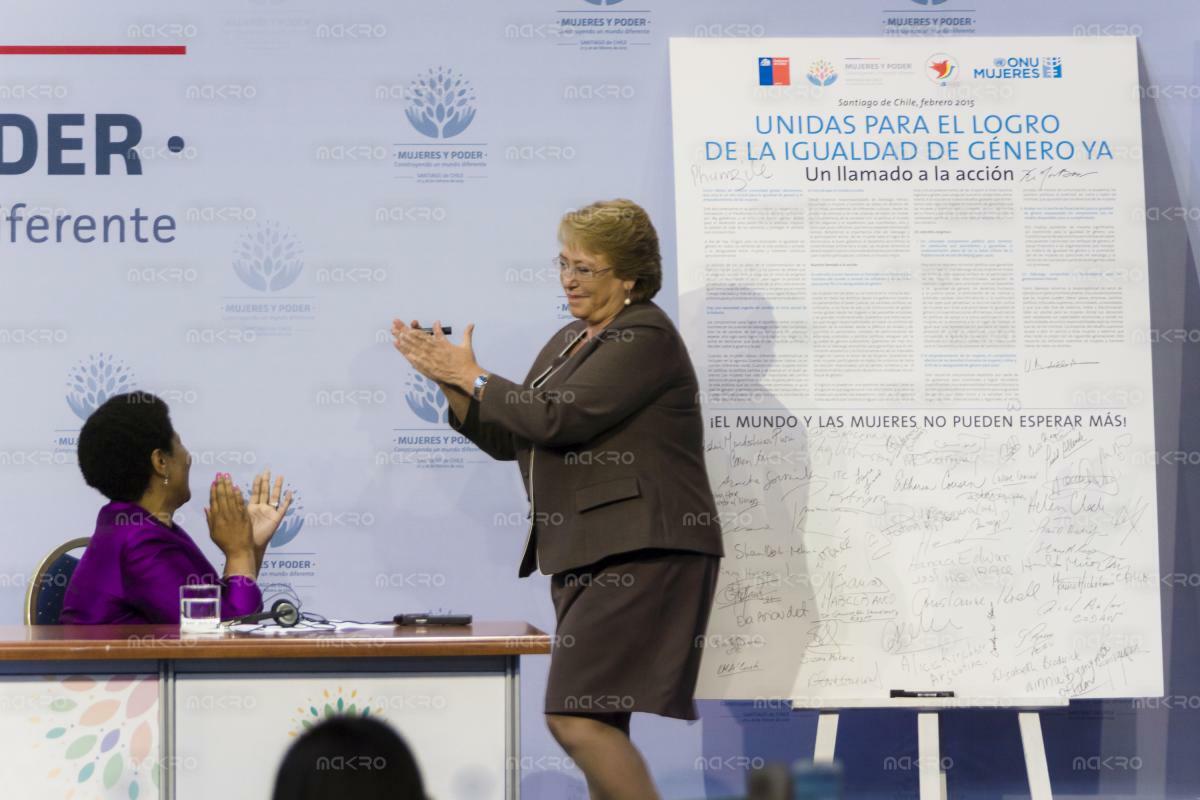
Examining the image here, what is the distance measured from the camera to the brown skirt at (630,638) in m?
2.78

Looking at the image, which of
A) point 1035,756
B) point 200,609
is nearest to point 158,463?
point 200,609

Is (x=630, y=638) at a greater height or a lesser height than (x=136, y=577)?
lesser

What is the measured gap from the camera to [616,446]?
290cm

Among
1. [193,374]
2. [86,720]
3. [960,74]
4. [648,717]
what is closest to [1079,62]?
[960,74]

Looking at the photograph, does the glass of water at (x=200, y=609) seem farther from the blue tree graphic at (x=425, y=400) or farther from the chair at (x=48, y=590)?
the blue tree graphic at (x=425, y=400)

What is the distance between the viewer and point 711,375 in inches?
149

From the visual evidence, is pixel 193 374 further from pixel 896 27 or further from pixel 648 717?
pixel 896 27

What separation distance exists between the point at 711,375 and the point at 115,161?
80.0 inches

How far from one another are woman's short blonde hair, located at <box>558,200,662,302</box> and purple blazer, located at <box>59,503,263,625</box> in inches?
42.9

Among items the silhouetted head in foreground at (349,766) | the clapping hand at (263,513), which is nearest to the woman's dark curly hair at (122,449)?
the clapping hand at (263,513)

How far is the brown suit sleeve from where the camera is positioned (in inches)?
111

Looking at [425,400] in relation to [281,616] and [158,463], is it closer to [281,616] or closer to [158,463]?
[158,463]

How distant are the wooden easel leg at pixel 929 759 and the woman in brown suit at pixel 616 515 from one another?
1083mm
